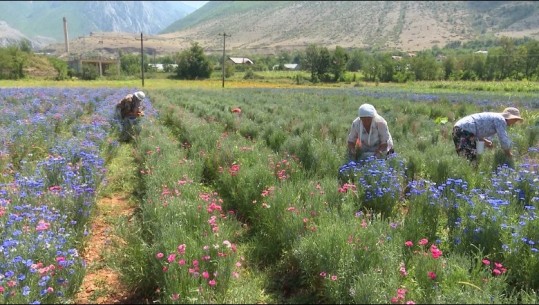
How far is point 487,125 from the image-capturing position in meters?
6.16

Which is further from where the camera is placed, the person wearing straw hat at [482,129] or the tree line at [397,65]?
the tree line at [397,65]

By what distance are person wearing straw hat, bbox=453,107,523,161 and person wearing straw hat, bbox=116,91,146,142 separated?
23.5 ft

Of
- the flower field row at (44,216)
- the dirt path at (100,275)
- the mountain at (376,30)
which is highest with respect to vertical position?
the mountain at (376,30)

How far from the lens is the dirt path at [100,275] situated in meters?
3.52

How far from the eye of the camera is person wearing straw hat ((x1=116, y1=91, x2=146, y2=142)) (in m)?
10.1

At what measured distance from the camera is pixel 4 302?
2703 millimetres

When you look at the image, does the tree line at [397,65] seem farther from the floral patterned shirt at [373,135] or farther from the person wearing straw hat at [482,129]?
the floral patterned shirt at [373,135]

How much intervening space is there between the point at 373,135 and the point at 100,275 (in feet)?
13.8

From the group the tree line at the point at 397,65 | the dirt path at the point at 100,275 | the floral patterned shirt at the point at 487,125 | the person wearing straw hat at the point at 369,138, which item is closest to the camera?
the dirt path at the point at 100,275

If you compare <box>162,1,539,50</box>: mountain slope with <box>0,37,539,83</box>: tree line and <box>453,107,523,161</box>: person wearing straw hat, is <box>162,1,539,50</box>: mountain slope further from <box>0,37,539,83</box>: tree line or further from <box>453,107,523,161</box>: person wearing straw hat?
<box>453,107,523,161</box>: person wearing straw hat

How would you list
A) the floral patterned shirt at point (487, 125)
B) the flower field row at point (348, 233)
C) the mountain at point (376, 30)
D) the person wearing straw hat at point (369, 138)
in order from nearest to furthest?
the flower field row at point (348, 233) → the floral patterned shirt at point (487, 125) → the person wearing straw hat at point (369, 138) → the mountain at point (376, 30)

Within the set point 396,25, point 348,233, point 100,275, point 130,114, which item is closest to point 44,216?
point 100,275

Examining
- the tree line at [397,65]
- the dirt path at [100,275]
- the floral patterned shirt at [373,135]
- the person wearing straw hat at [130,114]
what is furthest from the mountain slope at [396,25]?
the dirt path at [100,275]

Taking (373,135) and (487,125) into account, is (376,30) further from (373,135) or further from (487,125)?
(373,135)
